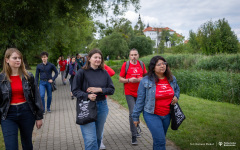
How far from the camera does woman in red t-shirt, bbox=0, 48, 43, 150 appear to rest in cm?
328

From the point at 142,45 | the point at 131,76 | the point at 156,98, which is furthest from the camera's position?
the point at 142,45

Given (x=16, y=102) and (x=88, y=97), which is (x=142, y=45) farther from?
(x=16, y=102)

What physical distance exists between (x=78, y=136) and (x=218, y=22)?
3636 cm

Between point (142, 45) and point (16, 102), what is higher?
point (142, 45)

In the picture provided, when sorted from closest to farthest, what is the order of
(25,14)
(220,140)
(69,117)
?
(220,140), (69,117), (25,14)

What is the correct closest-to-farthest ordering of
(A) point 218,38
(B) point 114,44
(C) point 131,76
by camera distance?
(C) point 131,76
(A) point 218,38
(B) point 114,44

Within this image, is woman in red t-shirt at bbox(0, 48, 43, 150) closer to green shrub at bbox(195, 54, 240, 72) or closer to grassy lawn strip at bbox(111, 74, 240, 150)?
grassy lawn strip at bbox(111, 74, 240, 150)

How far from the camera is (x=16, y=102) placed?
11.0 feet

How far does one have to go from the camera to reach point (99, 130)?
3.80 metres

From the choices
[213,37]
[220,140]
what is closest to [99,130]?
[220,140]

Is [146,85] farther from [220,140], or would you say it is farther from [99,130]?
[220,140]

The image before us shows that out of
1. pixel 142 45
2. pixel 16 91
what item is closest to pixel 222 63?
pixel 16 91

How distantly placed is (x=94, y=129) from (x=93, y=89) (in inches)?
23.8

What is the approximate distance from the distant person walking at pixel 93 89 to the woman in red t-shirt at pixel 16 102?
65 centimetres
